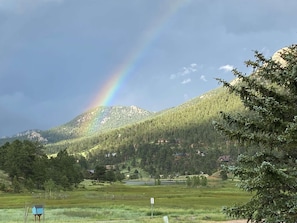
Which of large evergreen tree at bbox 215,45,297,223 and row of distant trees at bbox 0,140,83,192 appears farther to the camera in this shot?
row of distant trees at bbox 0,140,83,192

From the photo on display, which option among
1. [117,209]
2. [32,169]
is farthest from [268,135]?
[32,169]

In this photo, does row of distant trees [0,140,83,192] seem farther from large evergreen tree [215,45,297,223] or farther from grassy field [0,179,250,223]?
large evergreen tree [215,45,297,223]

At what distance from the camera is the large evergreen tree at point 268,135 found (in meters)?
12.8

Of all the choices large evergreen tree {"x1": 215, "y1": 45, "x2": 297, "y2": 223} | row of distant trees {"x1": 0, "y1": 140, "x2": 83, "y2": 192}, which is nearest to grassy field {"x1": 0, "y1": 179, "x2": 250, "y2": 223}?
large evergreen tree {"x1": 215, "y1": 45, "x2": 297, "y2": 223}

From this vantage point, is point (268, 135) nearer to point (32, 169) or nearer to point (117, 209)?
point (117, 209)

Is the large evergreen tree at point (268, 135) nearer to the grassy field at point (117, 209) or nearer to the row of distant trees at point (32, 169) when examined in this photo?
the grassy field at point (117, 209)

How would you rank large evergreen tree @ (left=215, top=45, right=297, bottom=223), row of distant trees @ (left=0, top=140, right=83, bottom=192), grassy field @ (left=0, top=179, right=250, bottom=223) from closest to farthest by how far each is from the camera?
large evergreen tree @ (left=215, top=45, right=297, bottom=223) < grassy field @ (left=0, top=179, right=250, bottom=223) < row of distant trees @ (left=0, top=140, right=83, bottom=192)

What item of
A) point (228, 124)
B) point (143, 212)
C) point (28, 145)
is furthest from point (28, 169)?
point (228, 124)

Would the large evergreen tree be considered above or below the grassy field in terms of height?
above

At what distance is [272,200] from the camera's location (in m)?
13.7

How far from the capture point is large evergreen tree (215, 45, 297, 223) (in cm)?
1280

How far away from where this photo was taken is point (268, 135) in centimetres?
1441

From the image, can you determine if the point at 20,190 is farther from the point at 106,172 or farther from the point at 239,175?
the point at 239,175

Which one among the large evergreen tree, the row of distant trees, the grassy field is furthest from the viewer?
the row of distant trees
